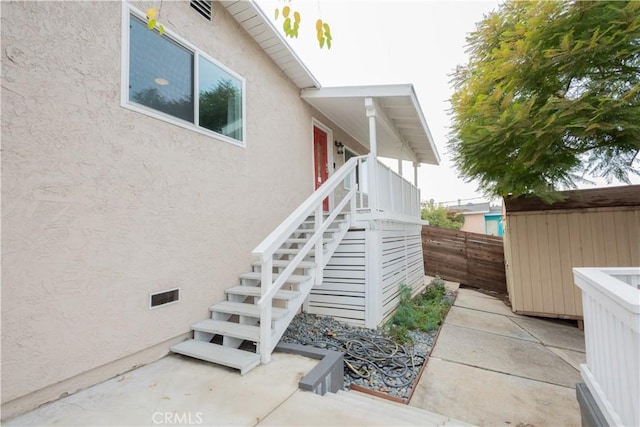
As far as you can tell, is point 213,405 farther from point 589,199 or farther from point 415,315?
point 589,199

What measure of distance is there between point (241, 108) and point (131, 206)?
2.34 meters

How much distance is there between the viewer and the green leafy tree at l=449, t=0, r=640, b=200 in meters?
3.61

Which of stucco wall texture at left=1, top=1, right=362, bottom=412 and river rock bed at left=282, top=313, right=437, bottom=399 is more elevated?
stucco wall texture at left=1, top=1, right=362, bottom=412

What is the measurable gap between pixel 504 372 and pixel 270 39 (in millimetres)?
6081

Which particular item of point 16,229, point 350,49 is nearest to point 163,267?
point 16,229

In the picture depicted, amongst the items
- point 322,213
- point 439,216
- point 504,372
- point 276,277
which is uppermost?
point 439,216

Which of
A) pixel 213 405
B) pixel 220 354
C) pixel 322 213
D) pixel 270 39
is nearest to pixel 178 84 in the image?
pixel 270 39

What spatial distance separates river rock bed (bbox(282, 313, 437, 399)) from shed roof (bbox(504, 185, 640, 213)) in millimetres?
3565

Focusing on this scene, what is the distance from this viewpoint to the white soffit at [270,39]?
4316 millimetres

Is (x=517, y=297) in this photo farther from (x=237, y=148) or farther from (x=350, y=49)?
(x=237, y=148)

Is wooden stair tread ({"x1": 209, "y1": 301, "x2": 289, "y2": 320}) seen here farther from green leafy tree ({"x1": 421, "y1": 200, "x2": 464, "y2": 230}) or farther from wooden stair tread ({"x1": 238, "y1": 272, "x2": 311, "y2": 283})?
green leafy tree ({"x1": 421, "y1": 200, "x2": 464, "y2": 230})

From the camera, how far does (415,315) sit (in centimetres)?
534

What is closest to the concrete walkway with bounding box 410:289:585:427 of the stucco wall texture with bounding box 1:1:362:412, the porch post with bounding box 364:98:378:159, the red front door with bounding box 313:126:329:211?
the stucco wall texture with bounding box 1:1:362:412

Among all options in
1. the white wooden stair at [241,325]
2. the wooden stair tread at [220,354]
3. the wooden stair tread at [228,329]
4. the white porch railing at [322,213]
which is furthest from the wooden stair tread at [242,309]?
the wooden stair tread at [220,354]
